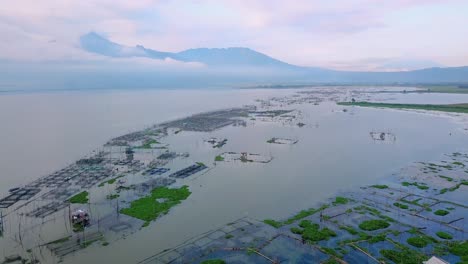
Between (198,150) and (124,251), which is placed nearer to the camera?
(124,251)

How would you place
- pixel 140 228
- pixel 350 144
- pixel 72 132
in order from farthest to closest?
pixel 72 132, pixel 350 144, pixel 140 228

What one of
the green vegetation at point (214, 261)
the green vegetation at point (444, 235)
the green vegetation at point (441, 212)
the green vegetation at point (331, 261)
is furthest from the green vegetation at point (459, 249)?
the green vegetation at point (214, 261)

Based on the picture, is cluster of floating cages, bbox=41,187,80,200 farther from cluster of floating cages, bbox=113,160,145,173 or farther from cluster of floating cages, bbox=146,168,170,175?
cluster of floating cages, bbox=146,168,170,175

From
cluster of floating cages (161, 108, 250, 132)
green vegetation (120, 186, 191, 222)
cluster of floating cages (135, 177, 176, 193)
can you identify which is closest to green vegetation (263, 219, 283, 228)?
green vegetation (120, 186, 191, 222)

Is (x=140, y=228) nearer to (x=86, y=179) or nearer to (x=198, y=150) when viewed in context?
(x=86, y=179)

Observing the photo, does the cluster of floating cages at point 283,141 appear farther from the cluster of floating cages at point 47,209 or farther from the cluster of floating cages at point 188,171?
the cluster of floating cages at point 47,209

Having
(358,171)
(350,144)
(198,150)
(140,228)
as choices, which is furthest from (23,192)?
(350,144)
